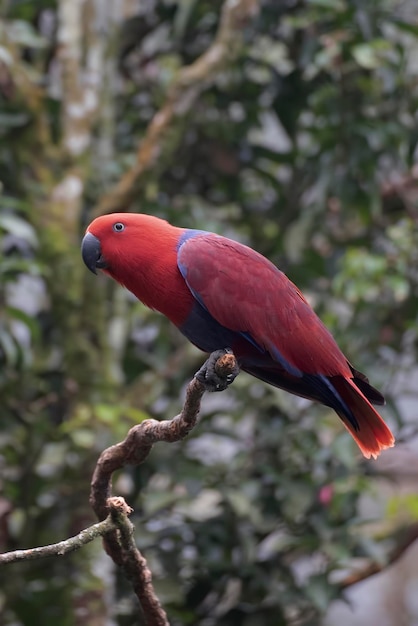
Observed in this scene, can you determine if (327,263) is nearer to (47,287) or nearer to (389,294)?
(389,294)

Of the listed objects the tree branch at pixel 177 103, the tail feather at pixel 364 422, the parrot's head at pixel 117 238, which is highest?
the tree branch at pixel 177 103

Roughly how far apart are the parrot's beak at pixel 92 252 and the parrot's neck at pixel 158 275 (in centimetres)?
6

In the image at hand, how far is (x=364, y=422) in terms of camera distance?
2537 millimetres

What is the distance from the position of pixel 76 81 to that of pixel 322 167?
3.51 feet

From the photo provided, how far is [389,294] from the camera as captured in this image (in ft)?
12.2

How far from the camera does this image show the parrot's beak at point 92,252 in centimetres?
264

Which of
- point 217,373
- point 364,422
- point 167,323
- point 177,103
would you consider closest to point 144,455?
point 217,373

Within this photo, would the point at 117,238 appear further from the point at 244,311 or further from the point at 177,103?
the point at 177,103

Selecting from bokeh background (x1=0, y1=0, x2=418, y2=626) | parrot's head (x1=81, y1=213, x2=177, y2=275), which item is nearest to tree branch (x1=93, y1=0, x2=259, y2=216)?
bokeh background (x1=0, y1=0, x2=418, y2=626)

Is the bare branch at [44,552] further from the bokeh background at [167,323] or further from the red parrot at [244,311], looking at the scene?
the bokeh background at [167,323]

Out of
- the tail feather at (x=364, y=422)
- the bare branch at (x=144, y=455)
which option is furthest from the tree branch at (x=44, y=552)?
the tail feather at (x=364, y=422)

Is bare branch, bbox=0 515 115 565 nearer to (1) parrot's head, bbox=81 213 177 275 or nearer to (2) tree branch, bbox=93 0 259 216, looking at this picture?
(1) parrot's head, bbox=81 213 177 275

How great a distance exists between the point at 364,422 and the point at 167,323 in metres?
1.49

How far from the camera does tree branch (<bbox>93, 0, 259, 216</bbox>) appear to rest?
3.70m
